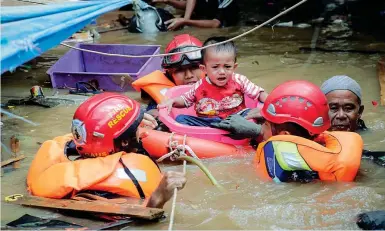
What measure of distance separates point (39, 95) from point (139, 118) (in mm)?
3345

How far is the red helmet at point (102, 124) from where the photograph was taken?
4.23 metres

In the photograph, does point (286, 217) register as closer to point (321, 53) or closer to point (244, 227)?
point (244, 227)

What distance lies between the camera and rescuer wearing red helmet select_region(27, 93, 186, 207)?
4.04m

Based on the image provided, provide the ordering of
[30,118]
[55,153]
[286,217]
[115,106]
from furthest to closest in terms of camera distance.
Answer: [30,118]
[55,153]
[115,106]
[286,217]

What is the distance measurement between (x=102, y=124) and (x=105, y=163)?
29 cm

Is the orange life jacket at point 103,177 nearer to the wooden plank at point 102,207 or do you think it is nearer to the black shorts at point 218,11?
the wooden plank at point 102,207

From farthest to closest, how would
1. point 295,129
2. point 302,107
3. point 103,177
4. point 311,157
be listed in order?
point 295,129, point 302,107, point 311,157, point 103,177

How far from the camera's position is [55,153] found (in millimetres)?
4613

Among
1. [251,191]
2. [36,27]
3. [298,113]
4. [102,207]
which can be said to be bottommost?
[251,191]

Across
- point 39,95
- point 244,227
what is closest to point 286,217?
point 244,227

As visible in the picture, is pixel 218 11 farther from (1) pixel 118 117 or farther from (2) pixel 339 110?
(1) pixel 118 117

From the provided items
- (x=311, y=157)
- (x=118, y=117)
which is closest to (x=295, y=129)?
(x=311, y=157)

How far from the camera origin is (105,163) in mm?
4121

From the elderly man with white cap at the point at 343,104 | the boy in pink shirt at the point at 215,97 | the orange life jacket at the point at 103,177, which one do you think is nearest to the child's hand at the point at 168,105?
the boy in pink shirt at the point at 215,97
